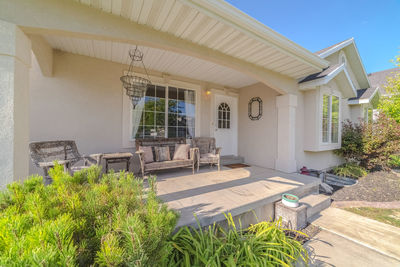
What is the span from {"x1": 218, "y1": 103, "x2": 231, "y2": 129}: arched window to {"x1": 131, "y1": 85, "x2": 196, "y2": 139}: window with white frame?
40.3 inches

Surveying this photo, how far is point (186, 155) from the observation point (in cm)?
399

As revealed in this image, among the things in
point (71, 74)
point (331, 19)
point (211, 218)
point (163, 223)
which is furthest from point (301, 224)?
point (331, 19)

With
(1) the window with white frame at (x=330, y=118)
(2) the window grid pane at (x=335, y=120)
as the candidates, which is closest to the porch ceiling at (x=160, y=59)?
(1) the window with white frame at (x=330, y=118)

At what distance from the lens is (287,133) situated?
165 inches

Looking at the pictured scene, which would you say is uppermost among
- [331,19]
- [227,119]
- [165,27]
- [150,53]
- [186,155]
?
[331,19]

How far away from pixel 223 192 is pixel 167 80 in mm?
3409

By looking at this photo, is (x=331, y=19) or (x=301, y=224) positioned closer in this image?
(x=301, y=224)

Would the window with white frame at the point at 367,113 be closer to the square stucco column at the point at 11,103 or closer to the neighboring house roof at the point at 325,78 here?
the neighboring house roof at the point at 325,78

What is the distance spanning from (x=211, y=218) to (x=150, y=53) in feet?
11.4

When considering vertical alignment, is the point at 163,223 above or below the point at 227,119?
below

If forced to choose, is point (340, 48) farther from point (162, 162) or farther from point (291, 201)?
point (162, 162)

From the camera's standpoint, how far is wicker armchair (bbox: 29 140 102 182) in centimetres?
262

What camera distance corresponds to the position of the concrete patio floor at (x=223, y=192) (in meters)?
2.04

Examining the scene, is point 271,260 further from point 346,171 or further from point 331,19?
point 331,19
